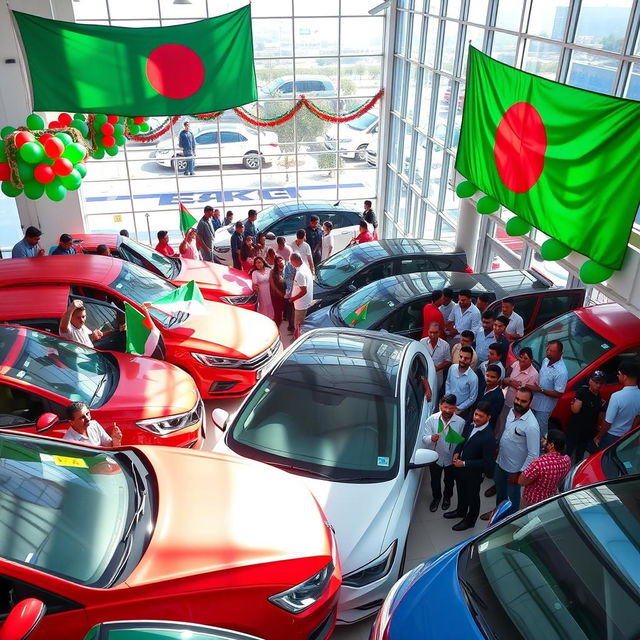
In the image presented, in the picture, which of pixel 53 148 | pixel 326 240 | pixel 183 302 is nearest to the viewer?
pixel 183 302

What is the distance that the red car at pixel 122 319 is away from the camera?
Answer: 279 inches

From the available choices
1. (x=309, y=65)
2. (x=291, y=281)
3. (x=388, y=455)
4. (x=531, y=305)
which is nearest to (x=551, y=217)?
(x=531, y=305)

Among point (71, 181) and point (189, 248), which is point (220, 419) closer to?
point (71, 181)

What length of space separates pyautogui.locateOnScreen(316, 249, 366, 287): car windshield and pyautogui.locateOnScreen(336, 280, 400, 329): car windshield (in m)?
1.12

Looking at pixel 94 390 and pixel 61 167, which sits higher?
pixel 61 167

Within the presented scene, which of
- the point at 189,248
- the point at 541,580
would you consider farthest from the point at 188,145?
the point at 541,580

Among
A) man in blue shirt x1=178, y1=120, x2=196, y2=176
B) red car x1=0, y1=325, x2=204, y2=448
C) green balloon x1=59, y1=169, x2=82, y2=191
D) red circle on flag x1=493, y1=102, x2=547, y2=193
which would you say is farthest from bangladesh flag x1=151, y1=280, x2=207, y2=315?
man in blue shirt x1=178, y1=120, x2=196, y2=176

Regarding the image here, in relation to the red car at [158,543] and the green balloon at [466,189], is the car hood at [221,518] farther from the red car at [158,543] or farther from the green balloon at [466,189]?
the green balloon at [466,189]

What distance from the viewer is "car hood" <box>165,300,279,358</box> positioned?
291 inches

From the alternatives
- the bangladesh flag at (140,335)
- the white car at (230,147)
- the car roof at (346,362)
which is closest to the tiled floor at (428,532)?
the car roof at (346,362)

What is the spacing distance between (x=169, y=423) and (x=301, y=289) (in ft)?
11.3

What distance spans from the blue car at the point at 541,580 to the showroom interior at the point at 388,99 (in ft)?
6.39

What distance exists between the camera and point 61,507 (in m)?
3.66

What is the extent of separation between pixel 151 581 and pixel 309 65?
1339 cm
